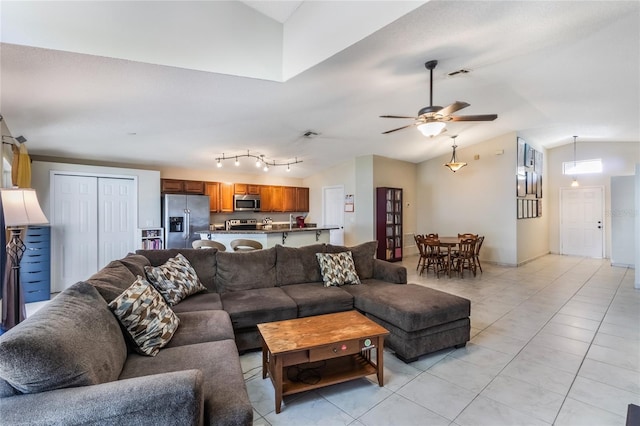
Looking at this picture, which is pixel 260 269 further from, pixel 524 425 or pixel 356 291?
pixel 524 425

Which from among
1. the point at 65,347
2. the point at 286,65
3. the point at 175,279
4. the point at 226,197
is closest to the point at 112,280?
the point at 175,279

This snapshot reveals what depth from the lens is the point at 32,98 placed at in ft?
10.1

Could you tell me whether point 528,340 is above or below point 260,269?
below

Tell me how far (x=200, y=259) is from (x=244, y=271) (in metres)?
0.51

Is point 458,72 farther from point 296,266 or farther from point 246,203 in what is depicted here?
point 246,203

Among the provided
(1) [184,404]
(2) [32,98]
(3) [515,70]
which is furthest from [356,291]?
(2) [32,98]

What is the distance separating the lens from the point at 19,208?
2678 mm

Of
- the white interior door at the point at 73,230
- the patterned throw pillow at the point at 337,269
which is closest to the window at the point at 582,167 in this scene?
the patterned throw pillow at the point at 337,269

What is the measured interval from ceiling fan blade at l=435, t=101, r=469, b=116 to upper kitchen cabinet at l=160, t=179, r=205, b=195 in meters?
5.65

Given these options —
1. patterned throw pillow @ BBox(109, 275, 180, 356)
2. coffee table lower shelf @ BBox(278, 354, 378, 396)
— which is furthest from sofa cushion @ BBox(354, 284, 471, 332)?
patterned throw pillow @ BBox(109, 275, 180, 356)

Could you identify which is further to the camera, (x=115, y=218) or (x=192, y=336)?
(x=115, y=218)

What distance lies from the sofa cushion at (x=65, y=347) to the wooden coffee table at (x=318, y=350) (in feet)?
3.01

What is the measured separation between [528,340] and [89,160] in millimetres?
7551

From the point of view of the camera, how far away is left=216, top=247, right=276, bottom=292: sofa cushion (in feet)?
10.9
